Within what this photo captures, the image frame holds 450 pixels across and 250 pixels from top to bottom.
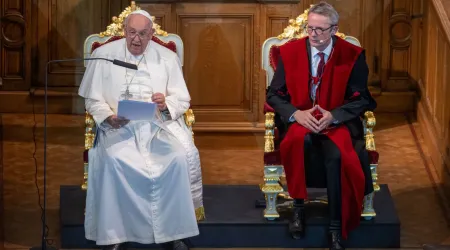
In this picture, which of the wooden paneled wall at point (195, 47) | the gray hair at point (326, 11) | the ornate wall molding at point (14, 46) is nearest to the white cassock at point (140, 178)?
the gray hair at point (326, 11)

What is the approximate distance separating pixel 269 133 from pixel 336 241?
0.74 m

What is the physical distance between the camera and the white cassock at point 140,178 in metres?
5.96

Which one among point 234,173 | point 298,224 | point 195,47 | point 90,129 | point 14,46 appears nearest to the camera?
point 298,224

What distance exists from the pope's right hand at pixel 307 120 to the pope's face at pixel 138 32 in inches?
37.4

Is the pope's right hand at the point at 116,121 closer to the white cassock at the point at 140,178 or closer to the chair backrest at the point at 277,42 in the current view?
the white cassock at the point at 140,178

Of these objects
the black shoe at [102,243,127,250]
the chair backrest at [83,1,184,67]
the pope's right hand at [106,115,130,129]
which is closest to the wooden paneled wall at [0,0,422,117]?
the chair backrest at [83,1,184,67]

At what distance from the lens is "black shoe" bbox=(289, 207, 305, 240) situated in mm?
6219

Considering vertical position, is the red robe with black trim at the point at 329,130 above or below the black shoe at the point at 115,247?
above

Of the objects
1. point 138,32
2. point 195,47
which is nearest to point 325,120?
point 138,32

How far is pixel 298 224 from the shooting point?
6219 millimetres

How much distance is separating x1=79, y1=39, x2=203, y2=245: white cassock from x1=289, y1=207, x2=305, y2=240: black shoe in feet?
1.74

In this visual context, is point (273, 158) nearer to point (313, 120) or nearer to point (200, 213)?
point (313, 120)

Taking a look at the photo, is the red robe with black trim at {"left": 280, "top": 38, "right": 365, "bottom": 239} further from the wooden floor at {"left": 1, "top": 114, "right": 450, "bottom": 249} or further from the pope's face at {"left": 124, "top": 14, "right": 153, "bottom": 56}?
the pope's face at {"left": 124, "top": 14, "right": 153, "bottom": 56}

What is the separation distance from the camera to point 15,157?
8.01m
